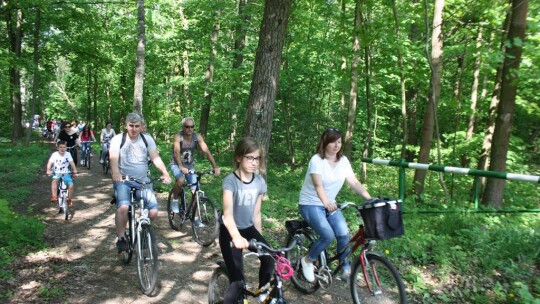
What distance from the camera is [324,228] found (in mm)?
4340

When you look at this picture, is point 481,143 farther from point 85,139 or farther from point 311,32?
point 85,139

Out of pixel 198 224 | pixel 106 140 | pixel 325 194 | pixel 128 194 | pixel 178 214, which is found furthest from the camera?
pixel 106 140

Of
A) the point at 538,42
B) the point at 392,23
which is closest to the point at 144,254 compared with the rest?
the point at 538,42

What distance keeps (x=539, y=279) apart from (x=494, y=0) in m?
6.61

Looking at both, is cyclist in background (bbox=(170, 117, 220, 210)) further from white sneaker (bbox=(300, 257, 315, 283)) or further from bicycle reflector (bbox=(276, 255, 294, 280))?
bicycle reflector (bbox=(276, 255, 294, 280))

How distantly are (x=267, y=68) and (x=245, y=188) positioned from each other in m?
4.91

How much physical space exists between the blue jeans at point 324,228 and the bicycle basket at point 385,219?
2.11 feet

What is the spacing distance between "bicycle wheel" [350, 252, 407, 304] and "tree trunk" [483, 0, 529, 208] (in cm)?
476

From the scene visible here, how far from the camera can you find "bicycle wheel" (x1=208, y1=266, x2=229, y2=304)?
152 inches

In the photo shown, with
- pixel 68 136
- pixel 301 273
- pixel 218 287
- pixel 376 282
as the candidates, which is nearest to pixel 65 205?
pixel 68 136

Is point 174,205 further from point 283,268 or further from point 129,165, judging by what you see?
point 283,268

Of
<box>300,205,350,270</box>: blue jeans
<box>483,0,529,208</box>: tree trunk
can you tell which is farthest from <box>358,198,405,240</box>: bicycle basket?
<box>483,0,529,208</box>: tree trunk

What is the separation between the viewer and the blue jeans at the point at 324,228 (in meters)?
4.34

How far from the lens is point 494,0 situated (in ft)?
27.9
